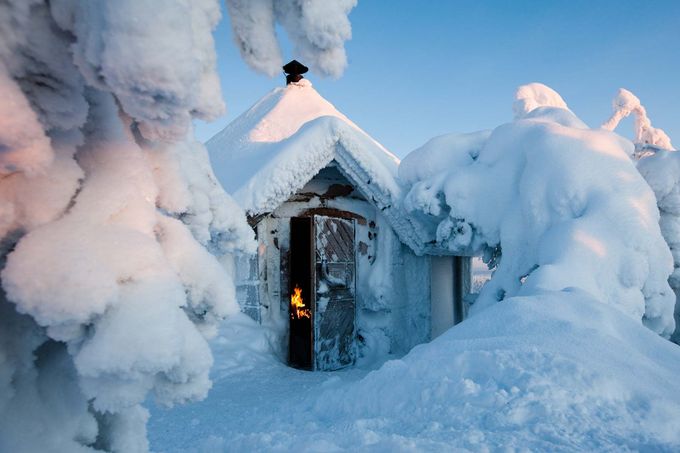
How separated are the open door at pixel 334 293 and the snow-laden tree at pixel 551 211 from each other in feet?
4.10

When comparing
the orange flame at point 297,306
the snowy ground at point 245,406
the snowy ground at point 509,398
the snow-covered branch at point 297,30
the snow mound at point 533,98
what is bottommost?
the snowy ground at point 245,406

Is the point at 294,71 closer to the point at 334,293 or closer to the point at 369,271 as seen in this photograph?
the point at 369,271

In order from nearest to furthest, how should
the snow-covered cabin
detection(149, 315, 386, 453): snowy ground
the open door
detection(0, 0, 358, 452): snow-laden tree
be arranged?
detection(0, 0, 358, 452): snow-laden tree < detection(149, 315, 386, 453): snowy ground < the snow-covered cabin < the open door

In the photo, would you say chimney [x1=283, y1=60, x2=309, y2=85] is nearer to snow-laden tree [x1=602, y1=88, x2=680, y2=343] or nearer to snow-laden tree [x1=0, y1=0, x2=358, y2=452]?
snow-laden tree [x1=602, y1=88, x2=680, y2=343]

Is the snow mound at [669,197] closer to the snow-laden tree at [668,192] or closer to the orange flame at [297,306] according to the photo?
the snow-laden tree at [668,192]

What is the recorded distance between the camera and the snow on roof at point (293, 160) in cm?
499

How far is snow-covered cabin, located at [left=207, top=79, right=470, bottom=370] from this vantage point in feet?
17.6

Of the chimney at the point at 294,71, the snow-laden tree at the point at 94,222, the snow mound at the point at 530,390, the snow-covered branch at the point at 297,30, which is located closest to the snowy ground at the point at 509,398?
the snow mound at the point at 530,390

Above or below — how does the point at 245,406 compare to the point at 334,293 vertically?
below

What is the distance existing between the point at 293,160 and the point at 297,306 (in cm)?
223

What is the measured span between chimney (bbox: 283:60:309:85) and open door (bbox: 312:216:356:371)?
3520 millimetres

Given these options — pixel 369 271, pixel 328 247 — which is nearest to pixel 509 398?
pixel 328 247

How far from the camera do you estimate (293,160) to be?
511 cm

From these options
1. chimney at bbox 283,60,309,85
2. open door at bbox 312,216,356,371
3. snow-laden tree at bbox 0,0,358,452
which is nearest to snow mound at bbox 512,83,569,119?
chimney at bbox 283,60,309,85
